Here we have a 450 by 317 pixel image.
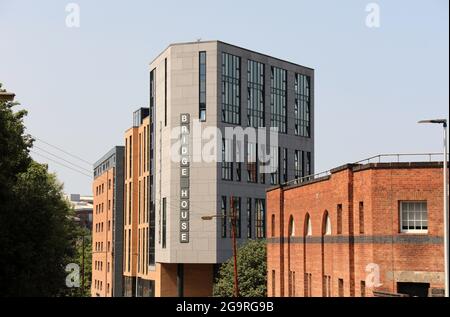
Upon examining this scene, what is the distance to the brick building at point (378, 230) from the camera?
132ft

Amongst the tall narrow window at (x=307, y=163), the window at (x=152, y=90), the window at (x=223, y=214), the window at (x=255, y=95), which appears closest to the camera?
the window at (x=223, y=214)

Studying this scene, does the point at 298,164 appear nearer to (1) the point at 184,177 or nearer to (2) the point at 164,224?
(1) the point at 184,177

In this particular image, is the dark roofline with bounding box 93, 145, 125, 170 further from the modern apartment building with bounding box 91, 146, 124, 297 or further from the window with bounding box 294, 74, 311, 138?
the window with bounding box 294, 74, 311, 138

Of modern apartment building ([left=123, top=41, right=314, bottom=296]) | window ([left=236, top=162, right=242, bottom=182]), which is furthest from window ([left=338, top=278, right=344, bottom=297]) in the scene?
window ([left=236, top=162, right=242, bottom=182])

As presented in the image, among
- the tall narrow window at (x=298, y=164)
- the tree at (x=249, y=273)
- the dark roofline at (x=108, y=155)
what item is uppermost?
the dark roofline at (x=108, y=155)

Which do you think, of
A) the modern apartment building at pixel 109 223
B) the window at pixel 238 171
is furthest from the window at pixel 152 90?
the modern apartment building at pixel 109 223

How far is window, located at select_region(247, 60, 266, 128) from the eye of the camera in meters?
94.8

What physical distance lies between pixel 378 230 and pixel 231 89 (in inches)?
2066

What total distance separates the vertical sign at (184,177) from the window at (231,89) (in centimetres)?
445

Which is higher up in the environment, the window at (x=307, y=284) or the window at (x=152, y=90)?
the window at (x=152, y=90)

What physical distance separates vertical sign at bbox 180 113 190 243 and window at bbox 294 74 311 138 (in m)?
17.1

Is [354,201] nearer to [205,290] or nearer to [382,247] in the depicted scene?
[382,247]

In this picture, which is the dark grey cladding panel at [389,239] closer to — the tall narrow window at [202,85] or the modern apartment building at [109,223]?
the tall narrow window at [202,85]
